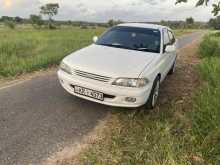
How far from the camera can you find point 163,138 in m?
3.59

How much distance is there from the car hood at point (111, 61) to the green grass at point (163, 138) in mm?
926

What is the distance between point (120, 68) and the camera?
414 centimetres

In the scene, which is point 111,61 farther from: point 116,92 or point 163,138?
point 163,138

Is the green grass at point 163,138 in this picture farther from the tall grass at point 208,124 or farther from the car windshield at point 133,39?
the car windshield at point 133,39

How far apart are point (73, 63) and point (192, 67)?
6254 mm

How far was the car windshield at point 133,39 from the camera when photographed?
5286 millimetres

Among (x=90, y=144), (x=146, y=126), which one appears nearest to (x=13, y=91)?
(x=90, y=144)

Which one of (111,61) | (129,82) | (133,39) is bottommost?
(129,82)

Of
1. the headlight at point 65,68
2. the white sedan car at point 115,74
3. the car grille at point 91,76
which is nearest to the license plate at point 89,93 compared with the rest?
the white sedan car at point 115,74

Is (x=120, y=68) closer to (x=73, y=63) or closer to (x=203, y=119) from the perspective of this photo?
(x=73, y=63)

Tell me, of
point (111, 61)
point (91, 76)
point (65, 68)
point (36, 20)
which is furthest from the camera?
point (36, 20)

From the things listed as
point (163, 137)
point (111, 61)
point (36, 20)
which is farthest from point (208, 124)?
point (36, 20)

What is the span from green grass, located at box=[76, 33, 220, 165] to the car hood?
93 centimetres

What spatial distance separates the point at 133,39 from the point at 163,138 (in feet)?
8.83
